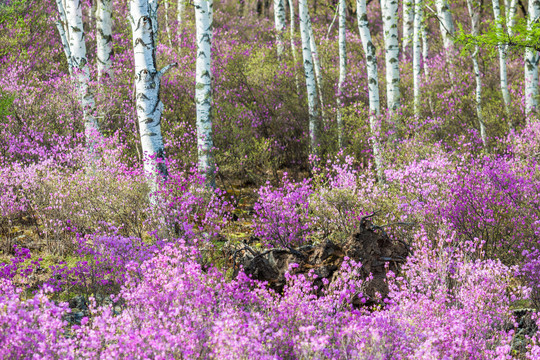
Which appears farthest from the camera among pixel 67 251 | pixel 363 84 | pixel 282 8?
pixel 282 8

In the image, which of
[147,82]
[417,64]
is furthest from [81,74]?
[417,64]

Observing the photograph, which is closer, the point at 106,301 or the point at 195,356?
the point at 195,356

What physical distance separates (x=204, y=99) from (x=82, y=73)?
8.06ft

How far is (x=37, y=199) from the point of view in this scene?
6.79 m

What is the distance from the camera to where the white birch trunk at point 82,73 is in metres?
8.41

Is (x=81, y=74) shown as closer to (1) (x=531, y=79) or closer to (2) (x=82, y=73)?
(2) (x=82, y=73)

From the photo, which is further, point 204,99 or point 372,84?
point 372,84

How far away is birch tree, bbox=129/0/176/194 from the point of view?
21.9ft

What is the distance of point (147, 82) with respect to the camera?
22.1ft

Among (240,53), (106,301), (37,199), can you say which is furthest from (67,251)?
(240,53)

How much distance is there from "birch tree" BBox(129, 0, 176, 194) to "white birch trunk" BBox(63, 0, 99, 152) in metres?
1.74

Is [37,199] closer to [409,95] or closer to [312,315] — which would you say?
[312,315]

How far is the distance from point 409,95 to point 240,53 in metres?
4.57

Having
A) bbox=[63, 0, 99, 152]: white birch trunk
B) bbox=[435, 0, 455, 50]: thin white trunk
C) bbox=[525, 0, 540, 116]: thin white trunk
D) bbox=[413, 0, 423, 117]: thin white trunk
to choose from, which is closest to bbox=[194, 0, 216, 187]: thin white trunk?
bbox=[63, 0, 99, 152]: white birch trunk
